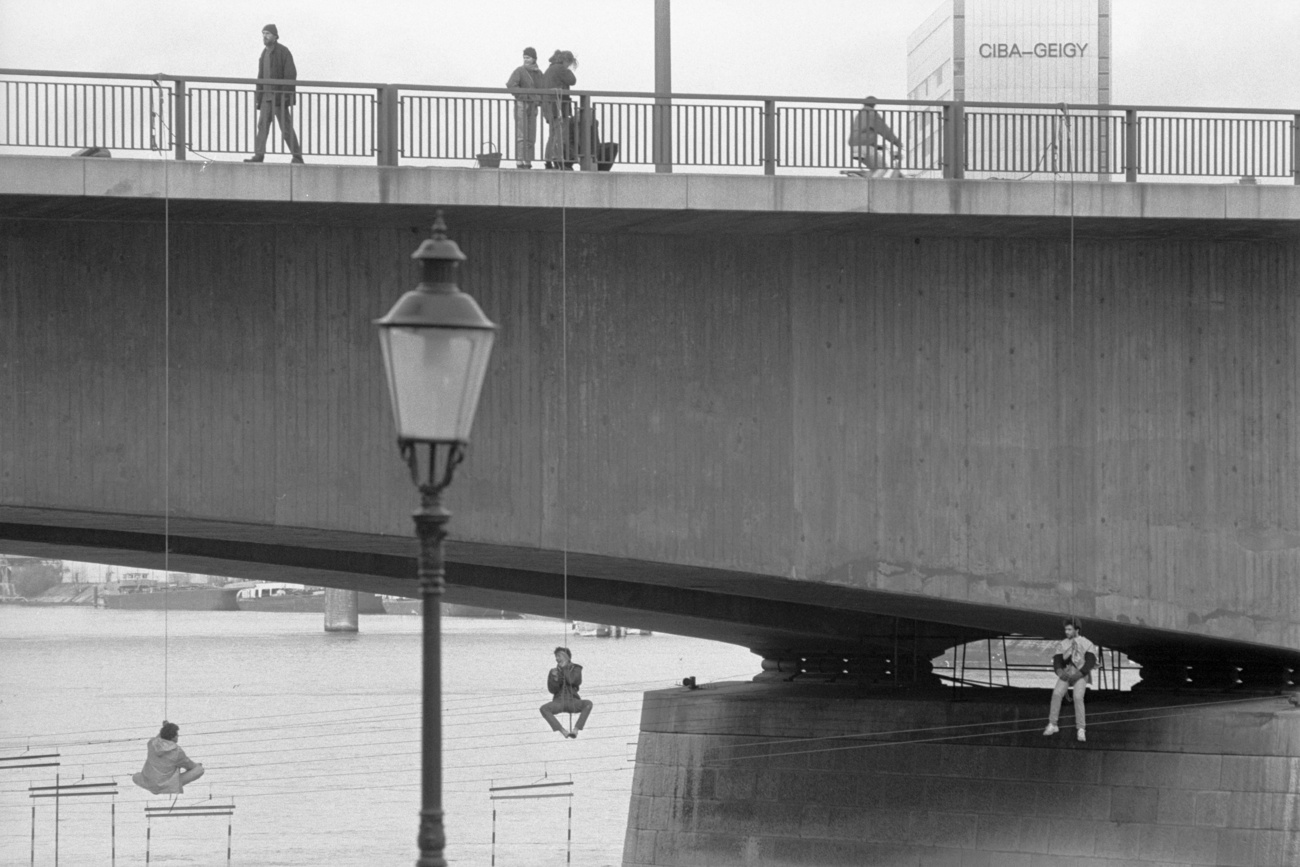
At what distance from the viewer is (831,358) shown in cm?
1842

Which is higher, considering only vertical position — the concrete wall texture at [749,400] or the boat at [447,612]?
the concrete wall texture at [749,400]

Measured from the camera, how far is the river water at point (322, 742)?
39156 mm

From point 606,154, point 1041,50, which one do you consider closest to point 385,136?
point 606,154

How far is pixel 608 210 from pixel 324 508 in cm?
361

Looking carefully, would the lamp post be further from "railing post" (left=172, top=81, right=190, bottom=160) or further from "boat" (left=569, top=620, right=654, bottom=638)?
"boat" (left=569, top=620, right=654, bottom=638)

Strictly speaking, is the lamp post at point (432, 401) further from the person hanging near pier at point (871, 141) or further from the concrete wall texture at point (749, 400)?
the person hanging near pier at point (871, 141)

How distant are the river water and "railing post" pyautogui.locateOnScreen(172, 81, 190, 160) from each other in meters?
4.41

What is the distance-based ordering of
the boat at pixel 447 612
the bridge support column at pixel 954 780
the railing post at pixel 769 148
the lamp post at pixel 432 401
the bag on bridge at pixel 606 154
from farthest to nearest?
the boat at pixel 447 612
the bridge support column at pixel 954 780
the railing post at pixel 769 148
the bag on bridge at pixel 606 154
the lamp post at pixel 432 401

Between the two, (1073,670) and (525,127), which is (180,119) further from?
(1073,670)

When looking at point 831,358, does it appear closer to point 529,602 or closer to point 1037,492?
point 1037,492

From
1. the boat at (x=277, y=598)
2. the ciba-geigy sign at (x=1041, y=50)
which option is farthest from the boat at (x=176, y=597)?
the ciba-geigy sign at (x=1041, y=50)

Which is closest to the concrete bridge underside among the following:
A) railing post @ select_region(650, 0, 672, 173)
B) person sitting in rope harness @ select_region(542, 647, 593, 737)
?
railing post @ select_region(650, 0, 672, 173)

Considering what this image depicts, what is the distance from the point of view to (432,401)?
26.0ft

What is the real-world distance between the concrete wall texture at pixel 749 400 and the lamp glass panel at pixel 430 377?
31.1ft
